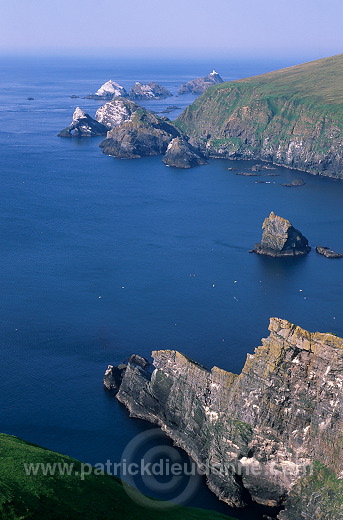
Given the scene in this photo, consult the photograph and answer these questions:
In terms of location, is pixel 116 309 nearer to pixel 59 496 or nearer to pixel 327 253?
pixel 327 253

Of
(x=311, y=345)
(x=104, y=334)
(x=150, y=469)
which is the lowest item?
(x=150, y=469)

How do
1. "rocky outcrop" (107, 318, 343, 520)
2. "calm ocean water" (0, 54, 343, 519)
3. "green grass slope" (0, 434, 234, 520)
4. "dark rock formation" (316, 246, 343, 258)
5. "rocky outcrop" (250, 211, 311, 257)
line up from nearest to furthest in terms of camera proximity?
1. "green grass slope" (0, 434, 234, 520)
2. "rocky outcrop" (107, 318, 343, 520)
3. "calm ocean water" (0, 54, 343, 519)
4. "rocky outcrop" (250, 211, 311, 257)
5. "dark rock formation" (316, 246, 343, 258)

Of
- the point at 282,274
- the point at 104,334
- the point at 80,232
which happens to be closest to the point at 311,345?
the point at 104,334

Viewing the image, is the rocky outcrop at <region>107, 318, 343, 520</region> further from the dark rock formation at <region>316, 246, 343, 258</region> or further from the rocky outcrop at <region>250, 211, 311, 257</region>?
the dark rock formation at <region>316, 246, 343, 258</region>

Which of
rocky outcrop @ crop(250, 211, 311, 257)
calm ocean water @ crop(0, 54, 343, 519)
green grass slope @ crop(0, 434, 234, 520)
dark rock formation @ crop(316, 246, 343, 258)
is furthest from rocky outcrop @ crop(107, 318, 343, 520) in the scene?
dark rock formation @ crop(316, 246, 343, 258)

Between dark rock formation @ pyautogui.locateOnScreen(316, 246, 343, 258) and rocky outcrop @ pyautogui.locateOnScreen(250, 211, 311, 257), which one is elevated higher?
rocky outcrop @ pyautogui.locateOnScreen(250, 211, 311, 257)

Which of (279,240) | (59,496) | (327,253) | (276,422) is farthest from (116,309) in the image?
(59,496)

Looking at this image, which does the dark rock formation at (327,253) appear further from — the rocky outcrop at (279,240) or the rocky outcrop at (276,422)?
the rocky outcrop at (276,422)

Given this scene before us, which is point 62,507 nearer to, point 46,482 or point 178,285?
point 46,482
